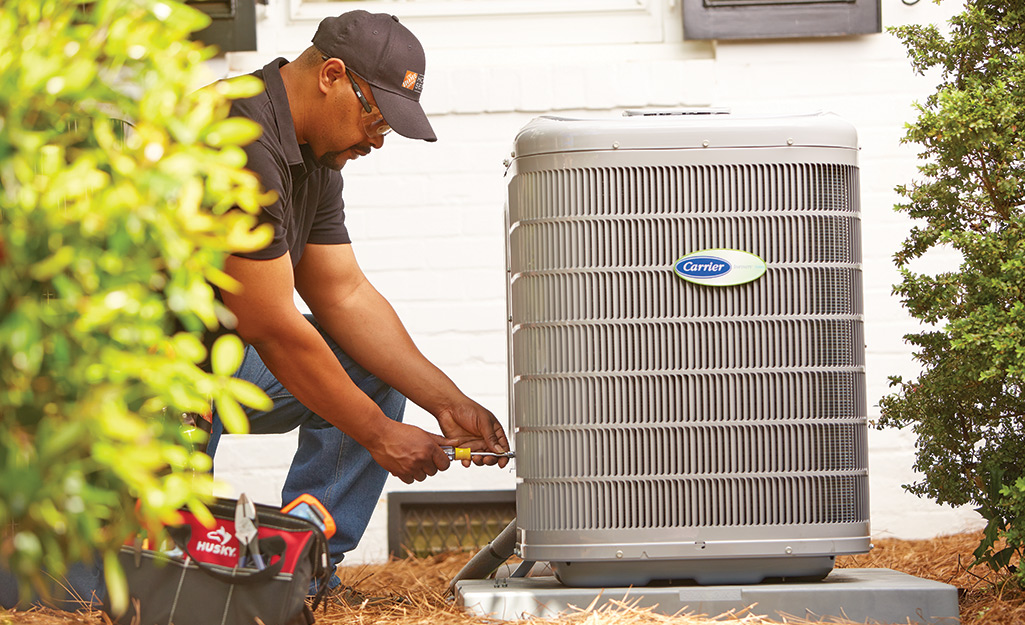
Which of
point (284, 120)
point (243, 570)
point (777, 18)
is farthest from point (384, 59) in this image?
point (777, 18)

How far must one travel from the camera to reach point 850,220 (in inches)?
64.7

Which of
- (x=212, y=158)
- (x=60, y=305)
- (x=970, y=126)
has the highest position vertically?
(x=970, y=126)

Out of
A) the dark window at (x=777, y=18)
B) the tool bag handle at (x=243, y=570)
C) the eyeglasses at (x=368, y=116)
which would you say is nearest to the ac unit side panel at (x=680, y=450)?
the tool bag handle at (x=243, y=570)

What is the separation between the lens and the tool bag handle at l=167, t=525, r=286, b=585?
1515 mm

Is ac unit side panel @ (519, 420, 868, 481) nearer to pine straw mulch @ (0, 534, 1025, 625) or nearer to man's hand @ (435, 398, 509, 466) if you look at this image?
pine straw mulch @ (0, 534, 1025, 625)

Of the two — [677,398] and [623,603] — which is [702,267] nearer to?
[677,398]

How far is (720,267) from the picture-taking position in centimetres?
160

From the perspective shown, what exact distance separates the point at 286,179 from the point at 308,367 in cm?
35

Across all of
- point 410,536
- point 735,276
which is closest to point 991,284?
point 735,276

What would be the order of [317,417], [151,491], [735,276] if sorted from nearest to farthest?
[151,491] → [735,276] → [317,417]

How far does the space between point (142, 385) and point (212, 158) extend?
21cm

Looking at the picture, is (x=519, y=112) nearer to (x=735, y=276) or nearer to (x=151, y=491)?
(x=735, y=276)

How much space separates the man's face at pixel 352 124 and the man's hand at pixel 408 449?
0.53 metres

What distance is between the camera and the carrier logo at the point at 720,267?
1591 millimetres
